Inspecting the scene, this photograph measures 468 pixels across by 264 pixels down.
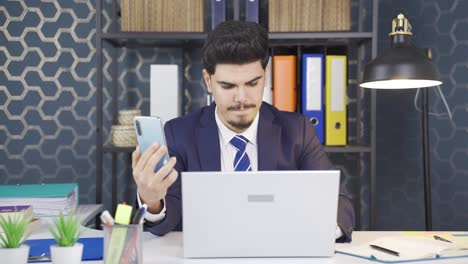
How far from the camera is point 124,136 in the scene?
2.46 metres

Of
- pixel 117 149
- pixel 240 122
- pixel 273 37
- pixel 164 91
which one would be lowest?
pixel 117 149

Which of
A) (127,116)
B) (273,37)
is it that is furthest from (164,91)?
(273,37)

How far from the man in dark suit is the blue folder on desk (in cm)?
30

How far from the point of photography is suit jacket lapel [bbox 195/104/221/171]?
6.26 ft

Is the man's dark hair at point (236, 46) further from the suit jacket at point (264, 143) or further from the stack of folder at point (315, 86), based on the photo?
the stack of folder at point (315, 86)

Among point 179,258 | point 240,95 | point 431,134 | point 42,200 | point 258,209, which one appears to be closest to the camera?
point 258,209

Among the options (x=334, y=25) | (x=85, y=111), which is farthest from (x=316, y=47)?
(x=85, y=111)

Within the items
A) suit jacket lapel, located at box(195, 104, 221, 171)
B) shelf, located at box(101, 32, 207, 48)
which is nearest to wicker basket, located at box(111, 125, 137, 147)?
shelf, located at box(101, 32, 207, 48)

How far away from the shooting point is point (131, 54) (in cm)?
273

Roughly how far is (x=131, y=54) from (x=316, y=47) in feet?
2.99

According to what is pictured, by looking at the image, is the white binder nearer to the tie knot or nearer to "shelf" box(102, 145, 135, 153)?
"shelf" box(102, 145, 135, 153)

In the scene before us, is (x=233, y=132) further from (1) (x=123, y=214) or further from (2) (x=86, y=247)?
(1) (x=123, y=214)

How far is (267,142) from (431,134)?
1.18 meters

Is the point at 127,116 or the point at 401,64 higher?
the point at 401,64
